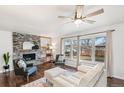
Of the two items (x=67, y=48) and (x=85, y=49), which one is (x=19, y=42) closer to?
(x=67, y=48)

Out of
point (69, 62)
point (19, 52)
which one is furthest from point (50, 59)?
point (19, 52)

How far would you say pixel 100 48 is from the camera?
4766 mm

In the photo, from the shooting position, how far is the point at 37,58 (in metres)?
6.57

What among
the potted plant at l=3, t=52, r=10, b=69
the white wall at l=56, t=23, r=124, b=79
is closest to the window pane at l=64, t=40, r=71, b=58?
the white wall at l=56, t=23, r=124, b=79

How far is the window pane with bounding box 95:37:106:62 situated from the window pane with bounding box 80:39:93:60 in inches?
15.1

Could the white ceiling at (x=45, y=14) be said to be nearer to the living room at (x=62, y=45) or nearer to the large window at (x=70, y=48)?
the living room at (x=62, y=45)

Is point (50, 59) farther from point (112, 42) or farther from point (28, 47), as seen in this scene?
point (112, 42)

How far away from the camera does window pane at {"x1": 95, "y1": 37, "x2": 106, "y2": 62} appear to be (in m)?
4.64

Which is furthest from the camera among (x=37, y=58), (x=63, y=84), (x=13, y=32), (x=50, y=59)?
(x=50, y=59)

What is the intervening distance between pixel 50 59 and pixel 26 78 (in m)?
3.82

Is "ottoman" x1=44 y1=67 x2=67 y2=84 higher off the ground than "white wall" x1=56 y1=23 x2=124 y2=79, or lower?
lower

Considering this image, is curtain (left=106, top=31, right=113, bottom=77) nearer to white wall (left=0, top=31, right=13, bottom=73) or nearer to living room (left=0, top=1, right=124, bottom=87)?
living room (left=0, top=1, right=124, bottom=87)

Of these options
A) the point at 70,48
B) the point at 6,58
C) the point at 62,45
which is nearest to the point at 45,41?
the point at 62,45
